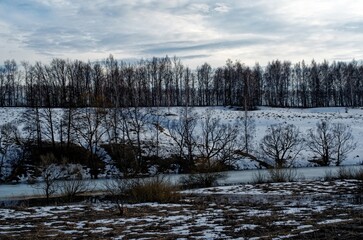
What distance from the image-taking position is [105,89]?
82750mm

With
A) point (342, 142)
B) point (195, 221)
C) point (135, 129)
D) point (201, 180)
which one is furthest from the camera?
point (342, 142)

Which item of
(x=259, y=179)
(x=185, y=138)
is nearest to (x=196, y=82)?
(x=185, y=138)

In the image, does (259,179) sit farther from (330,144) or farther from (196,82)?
(196,82)

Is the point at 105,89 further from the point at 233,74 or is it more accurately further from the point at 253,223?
the point at 253,223

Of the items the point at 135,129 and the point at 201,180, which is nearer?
the point at 201,180

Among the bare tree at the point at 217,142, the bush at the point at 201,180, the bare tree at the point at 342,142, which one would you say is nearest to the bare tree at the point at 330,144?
the bare tree at the point at 342,142

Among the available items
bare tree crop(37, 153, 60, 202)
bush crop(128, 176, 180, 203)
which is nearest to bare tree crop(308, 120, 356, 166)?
Result: bare tree crop(37, 153, 60, 202)

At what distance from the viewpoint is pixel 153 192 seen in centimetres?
2252

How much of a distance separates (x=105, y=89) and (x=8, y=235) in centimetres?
7116

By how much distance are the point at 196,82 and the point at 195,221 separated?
92738 millimetres

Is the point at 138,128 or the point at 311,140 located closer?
the point at 138,128

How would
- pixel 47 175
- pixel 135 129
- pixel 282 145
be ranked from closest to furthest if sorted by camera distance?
pixel 47 175 → pixel 282 145 → pixel 135 129

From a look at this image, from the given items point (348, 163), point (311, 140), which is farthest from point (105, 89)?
point (348, 163)

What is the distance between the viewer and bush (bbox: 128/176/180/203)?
73.3 ft
